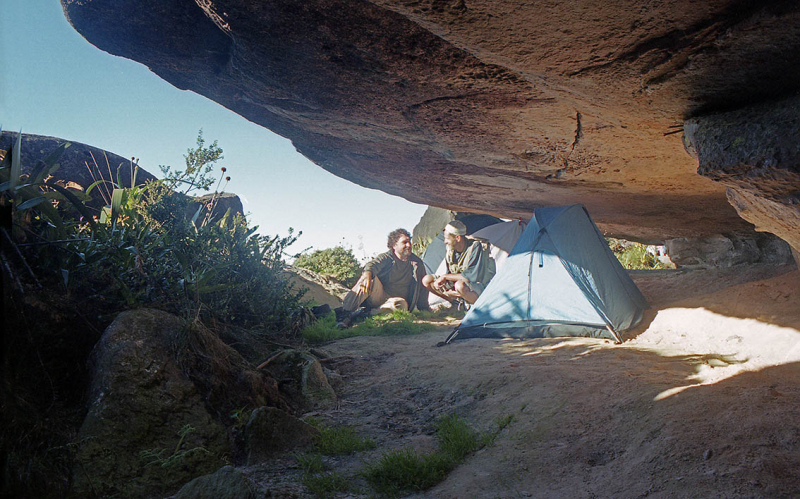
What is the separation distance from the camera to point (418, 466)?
88.4 inches

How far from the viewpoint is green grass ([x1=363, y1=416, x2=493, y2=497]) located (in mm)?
2150

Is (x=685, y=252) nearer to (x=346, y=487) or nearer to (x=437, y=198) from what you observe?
(x=437, y=198)

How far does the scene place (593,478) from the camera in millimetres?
1967

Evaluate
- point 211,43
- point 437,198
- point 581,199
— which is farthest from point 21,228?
point 581,199

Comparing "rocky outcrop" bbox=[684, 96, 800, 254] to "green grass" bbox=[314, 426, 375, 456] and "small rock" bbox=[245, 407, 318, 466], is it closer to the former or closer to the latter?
"green grass" bbox=[314, 426, 375, 456]

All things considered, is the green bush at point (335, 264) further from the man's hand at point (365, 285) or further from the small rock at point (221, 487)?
the small rock at point (221, 487)

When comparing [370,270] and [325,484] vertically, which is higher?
[370,270]

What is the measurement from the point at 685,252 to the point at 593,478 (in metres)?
8.03

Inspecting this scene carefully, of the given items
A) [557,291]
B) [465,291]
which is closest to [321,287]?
[465,291]

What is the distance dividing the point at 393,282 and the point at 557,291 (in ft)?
10.8

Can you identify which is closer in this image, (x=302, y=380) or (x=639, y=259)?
(x=302, y=380)

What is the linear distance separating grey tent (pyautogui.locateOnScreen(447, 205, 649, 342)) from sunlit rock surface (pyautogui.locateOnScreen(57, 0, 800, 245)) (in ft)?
2.17

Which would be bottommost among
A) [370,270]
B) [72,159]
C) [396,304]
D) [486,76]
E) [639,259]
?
[396,304]

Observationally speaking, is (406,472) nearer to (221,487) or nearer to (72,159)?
(221,487)
